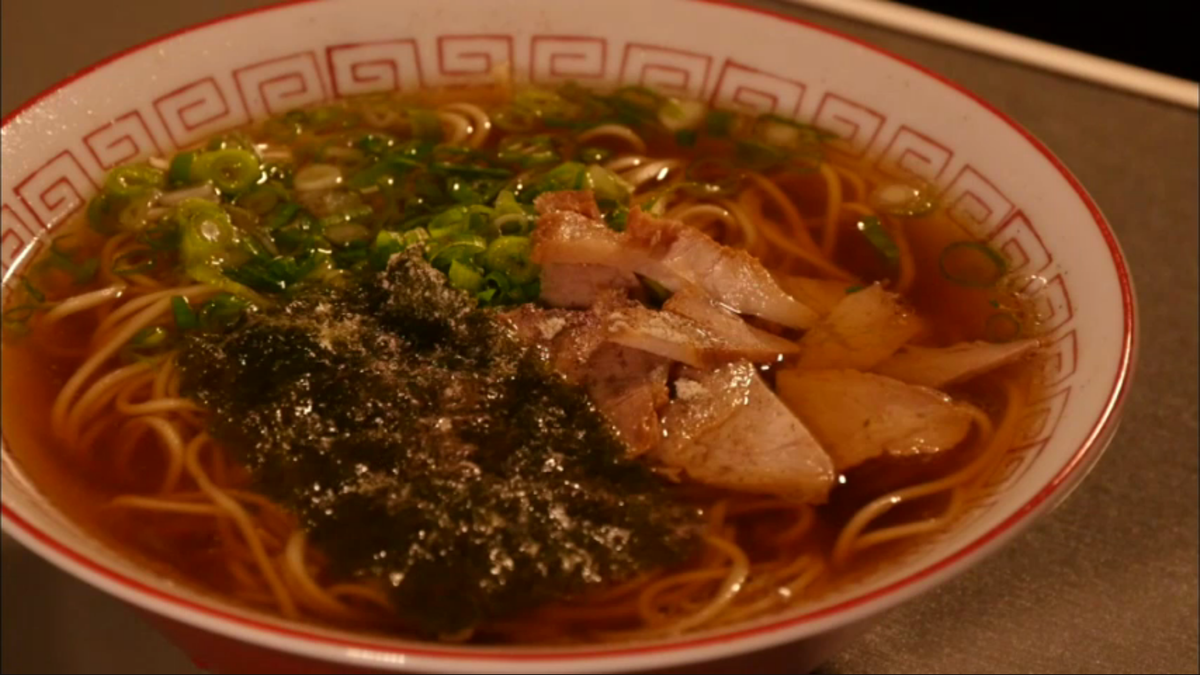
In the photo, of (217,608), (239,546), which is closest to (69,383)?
(239,546)

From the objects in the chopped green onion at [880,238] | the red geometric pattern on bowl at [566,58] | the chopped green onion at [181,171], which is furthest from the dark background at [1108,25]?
the chopped green onion at [181,171]

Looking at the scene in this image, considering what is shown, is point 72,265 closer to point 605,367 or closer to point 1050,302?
point 605,367

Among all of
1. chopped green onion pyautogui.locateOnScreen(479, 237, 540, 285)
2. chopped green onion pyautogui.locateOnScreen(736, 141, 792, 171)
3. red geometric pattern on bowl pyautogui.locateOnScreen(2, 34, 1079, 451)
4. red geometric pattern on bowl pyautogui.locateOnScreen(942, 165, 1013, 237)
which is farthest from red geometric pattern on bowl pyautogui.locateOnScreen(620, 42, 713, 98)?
chopped green onion pyautogui.locateOnScreen(479, 237, 540, 285)

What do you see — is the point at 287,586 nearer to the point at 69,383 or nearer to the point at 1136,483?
the point at 69,383

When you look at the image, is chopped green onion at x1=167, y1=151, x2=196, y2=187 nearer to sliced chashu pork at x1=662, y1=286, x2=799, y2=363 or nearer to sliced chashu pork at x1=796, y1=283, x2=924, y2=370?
sliced chashu pork at x1=662, y1=286, x2=799, y2=363

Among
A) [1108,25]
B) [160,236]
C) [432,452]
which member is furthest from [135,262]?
[1108,25]

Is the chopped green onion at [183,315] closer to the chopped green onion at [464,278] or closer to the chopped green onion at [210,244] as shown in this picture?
the chopped green onion at [210,244]

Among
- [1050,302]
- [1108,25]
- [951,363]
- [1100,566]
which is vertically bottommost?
[1100,566]
